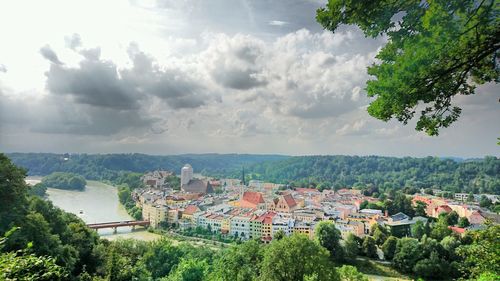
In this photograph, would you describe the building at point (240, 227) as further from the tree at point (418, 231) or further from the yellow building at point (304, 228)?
the tree at point (418, 231)

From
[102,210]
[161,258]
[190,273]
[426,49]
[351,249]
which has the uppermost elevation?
[426,49]

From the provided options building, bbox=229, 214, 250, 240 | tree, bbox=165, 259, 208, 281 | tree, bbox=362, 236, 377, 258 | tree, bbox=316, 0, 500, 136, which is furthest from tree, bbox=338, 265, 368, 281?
building, bbox=229, 214, 250, 240

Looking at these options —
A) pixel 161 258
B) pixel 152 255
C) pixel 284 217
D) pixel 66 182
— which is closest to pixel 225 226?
pixel 284 217

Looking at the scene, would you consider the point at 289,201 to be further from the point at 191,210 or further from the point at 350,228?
the point at 350,228

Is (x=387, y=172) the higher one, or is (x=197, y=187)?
(x=387, y=172)

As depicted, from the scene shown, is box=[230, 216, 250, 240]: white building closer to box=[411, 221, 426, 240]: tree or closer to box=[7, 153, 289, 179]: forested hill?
box=[411, 221, 426, 240]: tree
